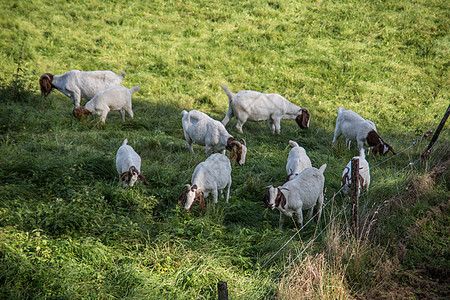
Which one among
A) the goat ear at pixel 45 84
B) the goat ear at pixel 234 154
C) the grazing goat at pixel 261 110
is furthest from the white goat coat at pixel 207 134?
the goat ear at pixel 45 84

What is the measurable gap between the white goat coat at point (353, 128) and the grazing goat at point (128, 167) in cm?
560

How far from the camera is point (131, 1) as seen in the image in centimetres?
1864

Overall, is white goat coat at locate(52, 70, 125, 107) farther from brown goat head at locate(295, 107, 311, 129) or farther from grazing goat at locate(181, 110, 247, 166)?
brown goat head at locate(295, 107, 311, 129)

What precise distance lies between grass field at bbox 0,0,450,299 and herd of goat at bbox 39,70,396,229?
0.33 metres

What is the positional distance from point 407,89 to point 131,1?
12.9 meters

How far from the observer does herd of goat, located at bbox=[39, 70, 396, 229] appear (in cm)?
645

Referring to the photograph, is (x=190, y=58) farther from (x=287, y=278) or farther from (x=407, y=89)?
(x=287, y=278)

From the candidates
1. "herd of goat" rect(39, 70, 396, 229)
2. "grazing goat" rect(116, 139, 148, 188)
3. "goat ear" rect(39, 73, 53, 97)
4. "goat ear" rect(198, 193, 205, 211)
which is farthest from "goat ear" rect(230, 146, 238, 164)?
"goat ear" rect(39, 73, 53, 97)

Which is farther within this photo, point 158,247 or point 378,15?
point 378,15

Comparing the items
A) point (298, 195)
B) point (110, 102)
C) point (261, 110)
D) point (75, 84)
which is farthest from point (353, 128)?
point (75, 84)

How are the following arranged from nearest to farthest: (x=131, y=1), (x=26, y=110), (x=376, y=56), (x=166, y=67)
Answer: (x=26, y=110), (x=166, y=67), (x=376, y=56), (x=131, y=1)

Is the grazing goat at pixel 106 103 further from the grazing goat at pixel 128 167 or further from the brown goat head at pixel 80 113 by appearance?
the grazing goat at pixel 128 167

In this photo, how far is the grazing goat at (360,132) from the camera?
9.43m

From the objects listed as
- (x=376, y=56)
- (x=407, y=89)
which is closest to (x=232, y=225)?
(x=407, y=89)
